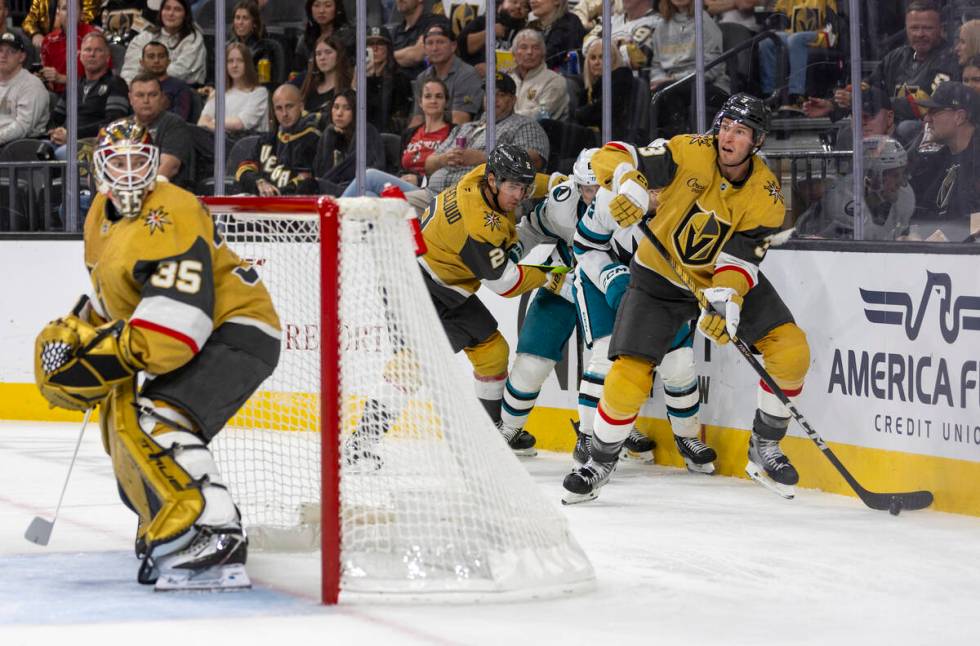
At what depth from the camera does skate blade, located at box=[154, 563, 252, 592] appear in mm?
3180

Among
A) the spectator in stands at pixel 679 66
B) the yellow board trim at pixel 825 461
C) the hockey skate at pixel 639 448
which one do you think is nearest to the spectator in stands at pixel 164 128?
the yellow board trim at pixel 825 461

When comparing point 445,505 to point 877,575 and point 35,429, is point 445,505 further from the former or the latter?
point 35,429

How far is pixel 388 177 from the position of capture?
6414 millimetres

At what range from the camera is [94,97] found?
6734 mm

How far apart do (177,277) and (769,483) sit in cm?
222

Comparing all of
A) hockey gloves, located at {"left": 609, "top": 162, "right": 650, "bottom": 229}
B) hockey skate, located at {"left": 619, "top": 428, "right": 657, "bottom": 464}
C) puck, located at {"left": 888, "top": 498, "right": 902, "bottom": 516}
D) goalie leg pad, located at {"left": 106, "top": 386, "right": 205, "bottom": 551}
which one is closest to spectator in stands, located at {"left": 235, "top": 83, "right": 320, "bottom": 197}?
hockey skate, located at {"left": 619, "top": 428, "right": 657, "bottom": 464}

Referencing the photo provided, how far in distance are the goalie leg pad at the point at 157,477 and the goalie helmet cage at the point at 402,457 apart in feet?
0.94

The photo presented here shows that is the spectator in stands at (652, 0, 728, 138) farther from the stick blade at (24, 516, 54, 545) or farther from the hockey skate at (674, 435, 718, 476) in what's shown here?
the stick blade at (24, 516, 54, 545)

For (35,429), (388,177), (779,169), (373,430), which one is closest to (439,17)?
(388,177)

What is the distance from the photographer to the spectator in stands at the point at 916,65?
4691 millimetres

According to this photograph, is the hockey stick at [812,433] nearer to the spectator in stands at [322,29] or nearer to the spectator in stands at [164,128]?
the spectator in stands at [322,29]

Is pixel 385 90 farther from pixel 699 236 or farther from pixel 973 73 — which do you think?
pixel 973 73

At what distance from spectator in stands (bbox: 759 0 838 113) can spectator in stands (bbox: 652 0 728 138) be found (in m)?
0.18

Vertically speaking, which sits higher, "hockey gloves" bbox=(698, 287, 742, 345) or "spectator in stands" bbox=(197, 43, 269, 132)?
"spectator in stands" bbox=(197, 43, 269, 132)
